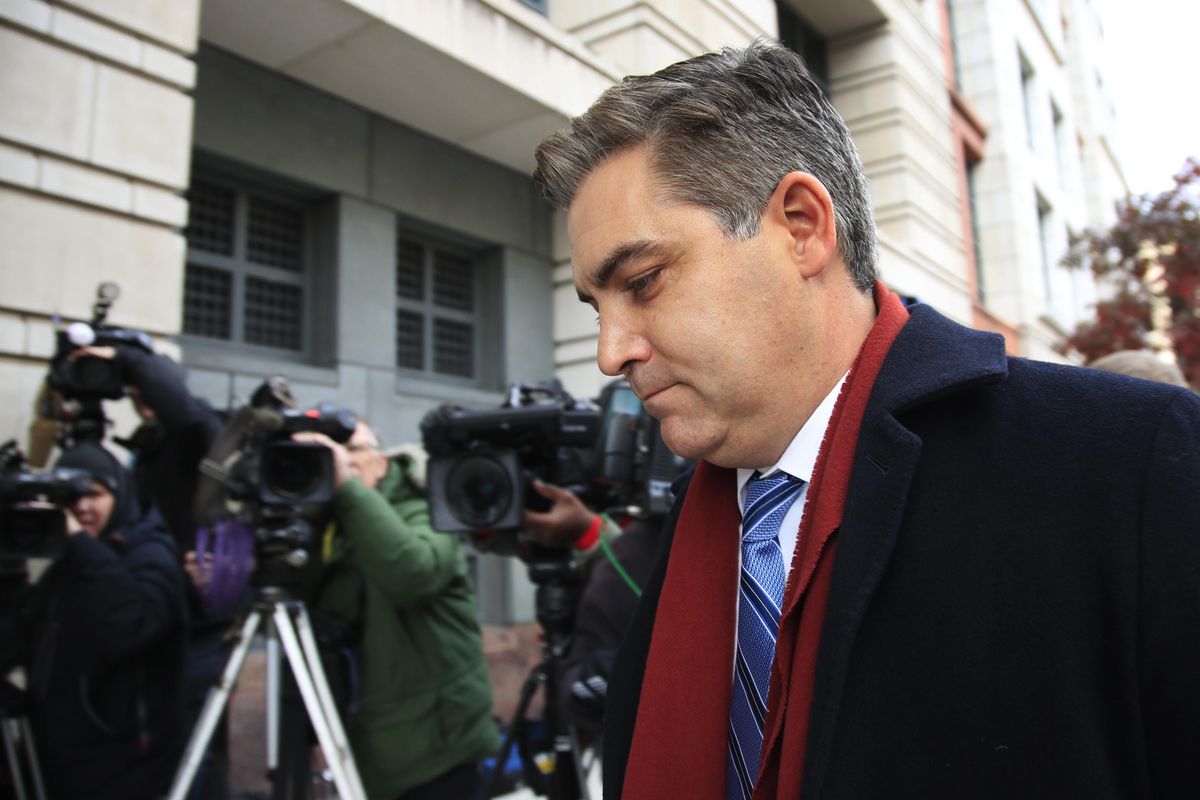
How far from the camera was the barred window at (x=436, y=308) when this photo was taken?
7.38m

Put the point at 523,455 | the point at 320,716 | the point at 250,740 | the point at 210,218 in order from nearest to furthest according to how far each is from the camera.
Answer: the point at 320,716, the point at 523,455, the point at 250,740, the point at 210,218

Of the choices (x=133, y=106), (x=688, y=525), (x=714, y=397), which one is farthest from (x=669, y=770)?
(x=133, y=106)

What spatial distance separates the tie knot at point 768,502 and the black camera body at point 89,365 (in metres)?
2.92

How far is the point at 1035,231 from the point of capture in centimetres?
1639

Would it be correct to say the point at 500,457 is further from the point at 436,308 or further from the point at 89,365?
the point at 436,308

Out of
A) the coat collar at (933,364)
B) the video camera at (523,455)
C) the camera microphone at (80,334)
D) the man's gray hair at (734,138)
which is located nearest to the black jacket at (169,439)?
the camera microphone at (80,334)

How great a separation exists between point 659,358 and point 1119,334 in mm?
12653

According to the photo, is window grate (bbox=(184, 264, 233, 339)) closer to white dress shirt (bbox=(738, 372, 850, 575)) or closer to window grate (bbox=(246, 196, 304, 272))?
window grate (bbox=(246, 196, 304, 272))

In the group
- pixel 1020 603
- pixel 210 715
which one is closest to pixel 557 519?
pixel 210 715

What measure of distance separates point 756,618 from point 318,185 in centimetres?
587

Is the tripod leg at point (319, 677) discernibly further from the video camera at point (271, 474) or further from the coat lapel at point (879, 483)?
the coat lapel at point (879, 483)

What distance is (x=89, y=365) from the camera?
3.46 metres

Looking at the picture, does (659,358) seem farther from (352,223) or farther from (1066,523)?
(352,223)

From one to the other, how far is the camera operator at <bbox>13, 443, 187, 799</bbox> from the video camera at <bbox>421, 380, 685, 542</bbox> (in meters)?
1.03
